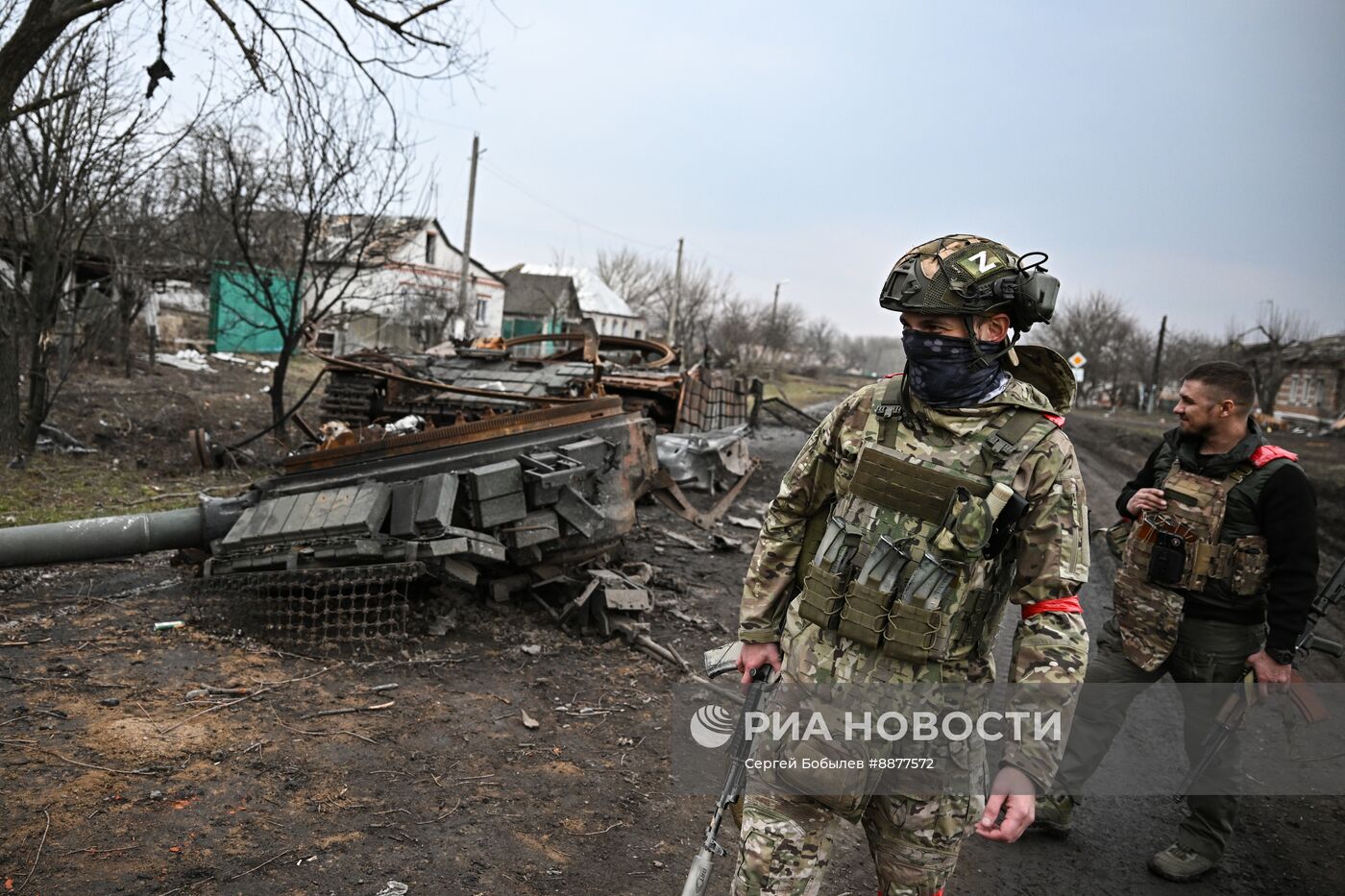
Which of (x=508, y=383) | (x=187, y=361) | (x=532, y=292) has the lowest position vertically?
(x=187, y=361)

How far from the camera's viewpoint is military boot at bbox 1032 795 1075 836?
373 centimetres

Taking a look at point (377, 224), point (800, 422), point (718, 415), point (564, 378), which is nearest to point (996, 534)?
point (564, 378)

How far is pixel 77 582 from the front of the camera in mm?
5832

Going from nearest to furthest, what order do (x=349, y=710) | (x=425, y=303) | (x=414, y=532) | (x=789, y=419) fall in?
1. (x=349, y=710)
2. (x=414, y=532)
3. (x=789, y=419)
4. (x=425, y=303)

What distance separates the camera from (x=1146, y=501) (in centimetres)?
372

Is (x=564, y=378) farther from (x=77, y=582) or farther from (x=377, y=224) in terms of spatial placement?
(x=377, y=224)

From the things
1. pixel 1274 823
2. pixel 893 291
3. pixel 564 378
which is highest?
pixel 893 291

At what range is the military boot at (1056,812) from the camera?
3734 mm

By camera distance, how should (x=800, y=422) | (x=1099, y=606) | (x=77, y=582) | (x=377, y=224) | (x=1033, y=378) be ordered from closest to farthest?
1. (x=1033, y=378)
2. (x=77, y=582)
3. (x=1099, y=606)
4. (x=377, y=224)
5. (x=800, y=422)

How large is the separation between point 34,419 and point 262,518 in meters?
5.87

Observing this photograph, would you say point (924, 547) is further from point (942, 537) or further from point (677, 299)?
point (677, 299)

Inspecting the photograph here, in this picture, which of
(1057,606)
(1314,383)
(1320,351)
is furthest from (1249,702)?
→ (1314,383)

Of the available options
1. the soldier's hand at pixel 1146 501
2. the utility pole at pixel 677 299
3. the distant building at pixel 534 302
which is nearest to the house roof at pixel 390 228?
the soldier's hand at pixel 1146 501

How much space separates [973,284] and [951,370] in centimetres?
21
